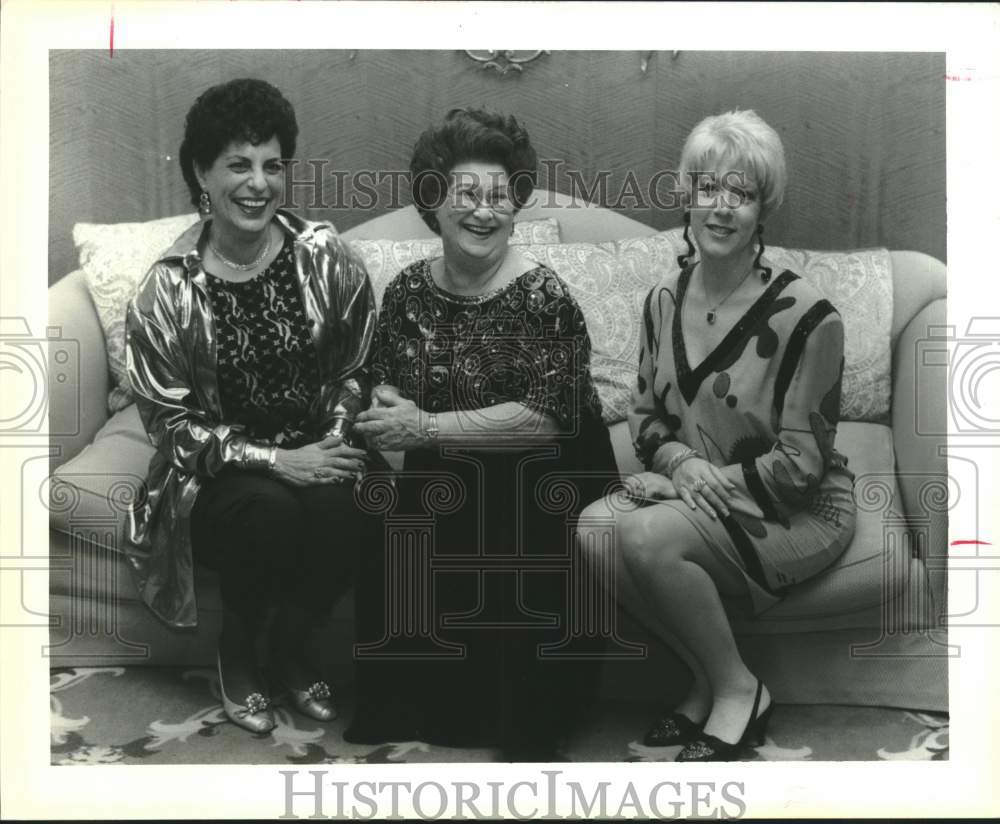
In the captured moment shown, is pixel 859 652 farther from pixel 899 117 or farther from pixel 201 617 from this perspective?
pixel 201 617

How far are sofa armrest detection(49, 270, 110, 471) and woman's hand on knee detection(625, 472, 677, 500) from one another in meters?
1.33

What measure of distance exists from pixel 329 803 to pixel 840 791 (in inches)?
50.6

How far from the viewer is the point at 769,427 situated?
2.99 metres

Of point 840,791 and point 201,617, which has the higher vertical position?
point 201,617

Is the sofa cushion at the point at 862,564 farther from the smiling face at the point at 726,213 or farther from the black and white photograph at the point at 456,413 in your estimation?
the smiling face at the point at 726,213

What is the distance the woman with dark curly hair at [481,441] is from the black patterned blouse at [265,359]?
0.16m

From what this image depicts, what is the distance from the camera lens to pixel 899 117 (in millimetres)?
3113

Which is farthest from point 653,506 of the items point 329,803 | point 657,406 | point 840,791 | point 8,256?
point 8,256

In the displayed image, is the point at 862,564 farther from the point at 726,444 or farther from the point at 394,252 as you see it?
the point at 394,252

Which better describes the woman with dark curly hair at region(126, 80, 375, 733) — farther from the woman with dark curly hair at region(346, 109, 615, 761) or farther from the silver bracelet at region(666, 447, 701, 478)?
the silver bracelet at region(666, 447, 701, 478)

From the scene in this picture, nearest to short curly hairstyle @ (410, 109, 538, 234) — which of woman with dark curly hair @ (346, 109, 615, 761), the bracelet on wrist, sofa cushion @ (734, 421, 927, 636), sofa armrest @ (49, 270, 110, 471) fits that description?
woman with dark curly hair @ (346, 109, 615, 761)

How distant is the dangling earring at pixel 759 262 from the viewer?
3020 mm

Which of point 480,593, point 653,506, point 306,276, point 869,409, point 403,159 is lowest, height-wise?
point 480,593

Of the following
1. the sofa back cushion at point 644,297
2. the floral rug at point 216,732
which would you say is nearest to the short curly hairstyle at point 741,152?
the sofa back cushion at point 644,297
